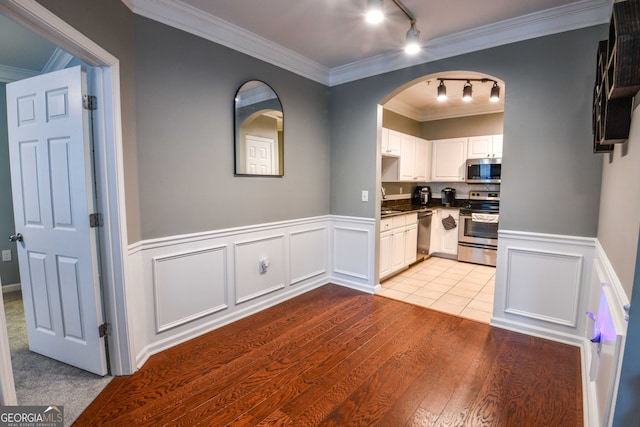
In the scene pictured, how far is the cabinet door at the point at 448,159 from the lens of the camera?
17.8 ft

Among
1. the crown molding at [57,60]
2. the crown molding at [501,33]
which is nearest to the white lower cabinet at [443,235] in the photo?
the crown molding at [501,33]

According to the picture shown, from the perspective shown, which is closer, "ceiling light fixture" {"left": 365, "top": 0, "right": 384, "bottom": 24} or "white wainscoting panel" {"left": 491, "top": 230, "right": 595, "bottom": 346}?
"ceiling light fixture" {"left": 365, "top": 0, "right": 384, "bottom": 24}

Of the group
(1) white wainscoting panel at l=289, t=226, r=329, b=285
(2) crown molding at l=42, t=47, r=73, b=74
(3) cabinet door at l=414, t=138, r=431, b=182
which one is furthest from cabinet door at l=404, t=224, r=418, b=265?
(2) crown molding at l=42, t=47, r=73, b=74

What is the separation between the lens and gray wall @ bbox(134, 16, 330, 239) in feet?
7.45

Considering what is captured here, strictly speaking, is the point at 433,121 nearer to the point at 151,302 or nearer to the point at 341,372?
the point at 341,372

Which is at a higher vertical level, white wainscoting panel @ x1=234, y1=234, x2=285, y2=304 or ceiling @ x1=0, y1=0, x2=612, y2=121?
ceiling @ x1=0, y1=0, x2=612, y2=121

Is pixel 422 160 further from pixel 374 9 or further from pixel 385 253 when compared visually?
pixel 374 9

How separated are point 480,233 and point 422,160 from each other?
62.1 inches

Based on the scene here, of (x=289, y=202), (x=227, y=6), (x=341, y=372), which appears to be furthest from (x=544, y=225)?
(x=227, y=6)

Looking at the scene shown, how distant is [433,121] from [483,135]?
95 centimetres

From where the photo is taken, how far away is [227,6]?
240 centimetres

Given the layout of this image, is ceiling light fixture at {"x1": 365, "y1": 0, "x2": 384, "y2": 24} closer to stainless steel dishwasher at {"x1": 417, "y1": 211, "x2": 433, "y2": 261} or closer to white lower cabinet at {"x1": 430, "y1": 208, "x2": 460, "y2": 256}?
stainless steel dishwasher at {"x1": 417, "y1": 211, "x2": 433, "y2": 261}

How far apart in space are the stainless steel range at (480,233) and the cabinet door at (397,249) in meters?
1.32

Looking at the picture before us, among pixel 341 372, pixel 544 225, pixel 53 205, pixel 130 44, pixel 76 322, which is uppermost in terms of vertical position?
pixel 130 44
